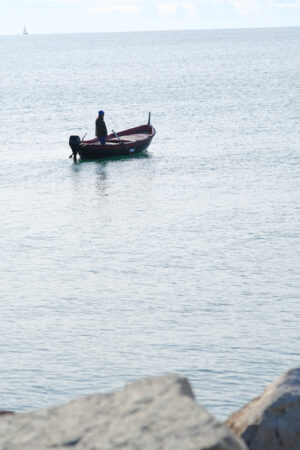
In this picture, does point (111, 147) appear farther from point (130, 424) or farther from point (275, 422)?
point (130, 424)

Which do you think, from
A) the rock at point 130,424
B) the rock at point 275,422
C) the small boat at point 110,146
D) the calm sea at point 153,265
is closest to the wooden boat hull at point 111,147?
the small boat at point 110,146

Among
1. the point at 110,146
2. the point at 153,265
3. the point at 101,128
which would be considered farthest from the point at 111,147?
the point at 153,265

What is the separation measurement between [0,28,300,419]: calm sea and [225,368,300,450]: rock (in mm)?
5912

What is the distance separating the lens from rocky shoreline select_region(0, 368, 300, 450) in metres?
5.18

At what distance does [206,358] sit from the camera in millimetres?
14859

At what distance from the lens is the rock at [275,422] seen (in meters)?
6.66

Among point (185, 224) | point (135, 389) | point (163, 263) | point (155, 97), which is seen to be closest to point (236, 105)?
point (155, 97)

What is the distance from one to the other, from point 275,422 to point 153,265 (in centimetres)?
1434

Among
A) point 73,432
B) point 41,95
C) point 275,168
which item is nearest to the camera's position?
point 73,432

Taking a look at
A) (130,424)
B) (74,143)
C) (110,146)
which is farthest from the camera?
(110,146)

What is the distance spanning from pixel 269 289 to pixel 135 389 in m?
13.3

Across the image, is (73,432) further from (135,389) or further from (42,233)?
(42,233)

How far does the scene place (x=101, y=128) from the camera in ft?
120

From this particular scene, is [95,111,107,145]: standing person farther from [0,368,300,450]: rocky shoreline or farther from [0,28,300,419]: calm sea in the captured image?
[0,368,300,450]: rocky shoreline
